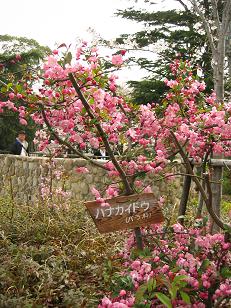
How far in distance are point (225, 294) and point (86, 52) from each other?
147 cm

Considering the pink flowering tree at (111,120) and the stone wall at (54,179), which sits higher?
the pink flowering tree at (111,120)

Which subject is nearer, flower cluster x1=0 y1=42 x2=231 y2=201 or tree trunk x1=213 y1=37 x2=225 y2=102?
flower cluster x1=0 y1=42 x2=231 y2=201

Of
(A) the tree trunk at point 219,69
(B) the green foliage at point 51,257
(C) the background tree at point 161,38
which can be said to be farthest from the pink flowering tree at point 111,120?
(C) the background tree at point 161,38

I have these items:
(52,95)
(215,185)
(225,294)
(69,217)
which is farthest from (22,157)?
(225,294)

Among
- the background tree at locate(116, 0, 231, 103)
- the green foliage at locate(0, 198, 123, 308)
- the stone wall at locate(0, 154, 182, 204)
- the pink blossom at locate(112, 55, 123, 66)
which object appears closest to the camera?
the pink blossom at locate(112, 55, 123, 66)

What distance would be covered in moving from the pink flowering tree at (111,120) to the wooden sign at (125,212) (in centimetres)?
7

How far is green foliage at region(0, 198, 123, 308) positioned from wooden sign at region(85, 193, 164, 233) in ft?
2.67

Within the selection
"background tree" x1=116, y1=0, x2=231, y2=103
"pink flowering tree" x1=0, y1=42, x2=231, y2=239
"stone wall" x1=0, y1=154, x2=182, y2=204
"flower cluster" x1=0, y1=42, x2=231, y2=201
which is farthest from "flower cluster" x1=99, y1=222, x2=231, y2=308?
"background tree" x1=116, y1=0, x2=231, y2=103

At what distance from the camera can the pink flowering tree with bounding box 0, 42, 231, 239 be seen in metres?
2.32

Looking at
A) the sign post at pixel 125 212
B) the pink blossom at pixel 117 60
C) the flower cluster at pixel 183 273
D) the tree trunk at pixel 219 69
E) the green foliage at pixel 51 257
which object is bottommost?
the green foliage at pixel 51 257

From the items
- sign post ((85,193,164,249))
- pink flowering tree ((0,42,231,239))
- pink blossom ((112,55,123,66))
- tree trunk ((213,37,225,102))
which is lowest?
sign post ((85,193,164,249))

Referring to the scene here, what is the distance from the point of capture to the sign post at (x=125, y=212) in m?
2.25

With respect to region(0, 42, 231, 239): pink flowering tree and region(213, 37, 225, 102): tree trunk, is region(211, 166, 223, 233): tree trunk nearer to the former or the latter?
region(0, 42, 231, 239): pink flowering tree

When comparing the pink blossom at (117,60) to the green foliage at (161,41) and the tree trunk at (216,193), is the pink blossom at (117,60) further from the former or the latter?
the green foliage at (161,41)
